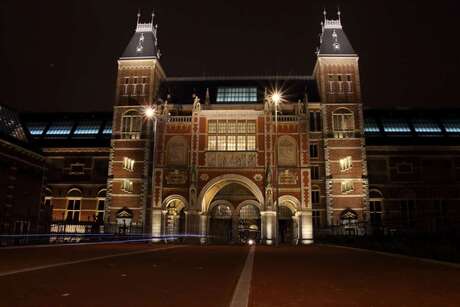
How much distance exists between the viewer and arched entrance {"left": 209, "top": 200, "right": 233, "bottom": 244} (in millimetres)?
42438

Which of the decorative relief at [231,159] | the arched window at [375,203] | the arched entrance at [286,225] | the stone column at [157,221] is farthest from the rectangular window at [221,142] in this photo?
the arched window at [375,203]

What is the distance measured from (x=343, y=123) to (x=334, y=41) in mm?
10599

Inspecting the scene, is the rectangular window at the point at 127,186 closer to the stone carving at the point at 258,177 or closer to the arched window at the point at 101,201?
the arched window at the point at 101,201

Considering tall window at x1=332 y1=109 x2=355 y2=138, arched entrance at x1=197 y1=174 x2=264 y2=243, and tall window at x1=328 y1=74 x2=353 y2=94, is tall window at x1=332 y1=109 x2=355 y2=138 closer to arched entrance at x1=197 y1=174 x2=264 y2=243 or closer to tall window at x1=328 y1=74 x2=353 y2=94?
tall window at x1=328 y1=74 x2=353 y2=94

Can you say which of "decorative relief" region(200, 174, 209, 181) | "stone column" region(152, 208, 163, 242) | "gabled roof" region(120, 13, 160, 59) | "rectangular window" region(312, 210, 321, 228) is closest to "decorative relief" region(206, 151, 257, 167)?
"decorative relief" region(200, 174, 209, 181)

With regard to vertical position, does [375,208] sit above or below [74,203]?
below

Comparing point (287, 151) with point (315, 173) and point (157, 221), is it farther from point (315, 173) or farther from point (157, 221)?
point (157, 221)

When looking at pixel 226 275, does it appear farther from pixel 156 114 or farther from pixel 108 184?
pixel 108 184

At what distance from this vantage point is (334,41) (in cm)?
4572

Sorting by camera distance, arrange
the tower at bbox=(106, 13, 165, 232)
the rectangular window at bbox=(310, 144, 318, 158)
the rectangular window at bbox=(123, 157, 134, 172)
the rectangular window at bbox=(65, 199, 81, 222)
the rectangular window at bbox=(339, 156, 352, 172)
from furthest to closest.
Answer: the rectangular window at bbox=(65, 199, 81, 222)
the rectangular window at bbox=(310, 144, 318, 158)
the rectangular window at bbox=(123, 157, 134, 172)
the tower at bbox=(106, 13, 165, 232)
the rectangular window at bbox=(339, 156, 352, 172)

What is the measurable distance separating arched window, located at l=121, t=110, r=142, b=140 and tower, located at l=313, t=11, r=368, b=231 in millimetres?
20261

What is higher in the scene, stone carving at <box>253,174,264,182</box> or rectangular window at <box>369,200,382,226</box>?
stone carving at <box>253,174,264,182</box>

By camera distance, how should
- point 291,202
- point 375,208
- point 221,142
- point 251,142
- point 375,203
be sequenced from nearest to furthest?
point 291,202 < point 251,142 < point 221,142 < point 375,208 < point 375,203

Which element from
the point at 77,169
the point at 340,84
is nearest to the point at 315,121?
the point at 340,84
